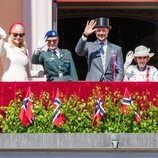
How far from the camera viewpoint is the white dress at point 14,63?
34.1 feet

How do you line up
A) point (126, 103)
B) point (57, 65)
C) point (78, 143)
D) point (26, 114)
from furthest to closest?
1. point (57, 65)
2. point (126, 103)
3. point (26, 114)
4. point (78, 143)

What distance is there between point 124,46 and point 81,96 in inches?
137

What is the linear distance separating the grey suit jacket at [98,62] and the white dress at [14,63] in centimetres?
67

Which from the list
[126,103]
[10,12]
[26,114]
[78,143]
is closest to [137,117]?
[126,103]

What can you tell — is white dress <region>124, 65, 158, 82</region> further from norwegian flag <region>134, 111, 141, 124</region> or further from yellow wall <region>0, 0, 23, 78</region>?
yellow wall <region>0, 0, 23, 78</region>

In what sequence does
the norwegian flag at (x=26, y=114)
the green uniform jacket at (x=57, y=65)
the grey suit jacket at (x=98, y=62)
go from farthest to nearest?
the grey suit jacket at (x=98, y=62)
the green uniform jacket at (x=57, y=65)
the norwegian flag at (x=26, y=114)

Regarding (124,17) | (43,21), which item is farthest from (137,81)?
(124,17)

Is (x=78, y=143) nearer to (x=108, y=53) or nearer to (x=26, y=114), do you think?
(x=26, y=114)

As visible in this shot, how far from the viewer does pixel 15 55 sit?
10391 millimetres

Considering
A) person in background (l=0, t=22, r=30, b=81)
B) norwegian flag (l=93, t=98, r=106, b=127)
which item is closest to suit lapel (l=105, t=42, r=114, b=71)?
person in background (l=0, t=22, r=30, b=81)

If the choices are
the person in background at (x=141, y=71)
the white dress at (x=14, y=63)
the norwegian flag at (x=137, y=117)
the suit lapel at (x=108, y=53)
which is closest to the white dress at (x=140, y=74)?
the person in background at (x=141, y=71)

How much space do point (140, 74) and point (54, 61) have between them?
40.5 inches

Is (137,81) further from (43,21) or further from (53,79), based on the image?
(43,21)

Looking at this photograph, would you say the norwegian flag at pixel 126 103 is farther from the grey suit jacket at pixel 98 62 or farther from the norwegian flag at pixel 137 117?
the grey suit jacket at pixel 98 62
